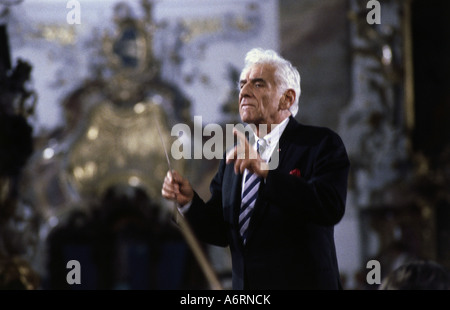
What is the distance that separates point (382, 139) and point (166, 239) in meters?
2.33

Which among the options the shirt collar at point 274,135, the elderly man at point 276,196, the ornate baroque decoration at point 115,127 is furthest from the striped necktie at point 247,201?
the ornate baroque decoration at point 115,127

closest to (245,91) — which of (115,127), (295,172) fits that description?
(295,172)

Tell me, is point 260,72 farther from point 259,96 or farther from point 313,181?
point 313,181

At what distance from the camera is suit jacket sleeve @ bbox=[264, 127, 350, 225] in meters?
1.98

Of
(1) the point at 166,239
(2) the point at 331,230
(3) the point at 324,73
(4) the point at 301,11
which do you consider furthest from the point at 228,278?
(2) the point at 331,230

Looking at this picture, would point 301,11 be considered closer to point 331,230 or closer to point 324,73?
point 324,73

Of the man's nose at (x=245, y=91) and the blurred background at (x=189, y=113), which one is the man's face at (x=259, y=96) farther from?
the blurred background at (x=189, y=113)

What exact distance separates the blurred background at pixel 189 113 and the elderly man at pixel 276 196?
4791 mm

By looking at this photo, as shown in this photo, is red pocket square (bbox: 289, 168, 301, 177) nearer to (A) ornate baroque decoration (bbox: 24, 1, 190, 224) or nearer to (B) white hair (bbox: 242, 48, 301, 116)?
(B) white hair (bbox: 242, 48, 301, 116)

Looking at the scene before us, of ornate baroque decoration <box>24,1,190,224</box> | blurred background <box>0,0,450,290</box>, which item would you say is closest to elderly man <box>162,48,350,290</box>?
blurred background <box>0,0,450,290</box>

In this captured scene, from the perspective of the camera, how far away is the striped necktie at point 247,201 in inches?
83.7

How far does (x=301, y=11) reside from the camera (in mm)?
7242

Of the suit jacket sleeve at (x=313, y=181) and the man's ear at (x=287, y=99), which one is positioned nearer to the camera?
the suit jacket sleeve at (x=313, y=181)

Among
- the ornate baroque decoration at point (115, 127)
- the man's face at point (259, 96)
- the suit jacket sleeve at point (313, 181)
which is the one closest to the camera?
the suit jacket sleeve at point (313, 181)
